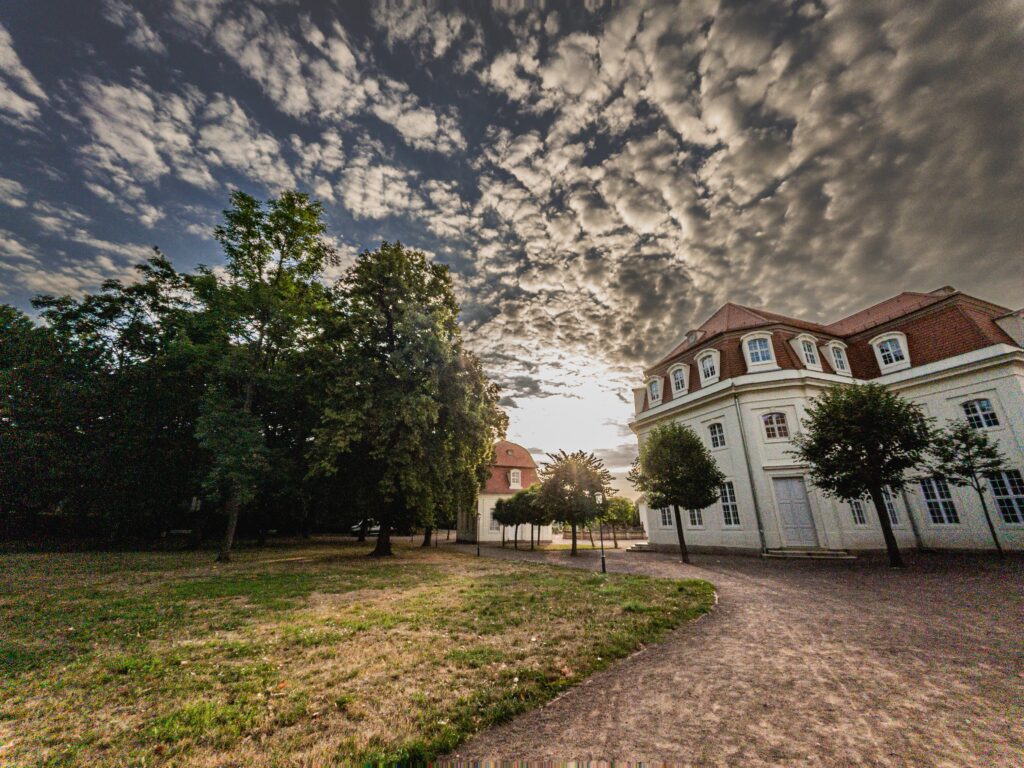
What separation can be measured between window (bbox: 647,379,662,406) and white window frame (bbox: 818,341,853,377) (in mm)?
9796

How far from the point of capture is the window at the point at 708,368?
24078 mm

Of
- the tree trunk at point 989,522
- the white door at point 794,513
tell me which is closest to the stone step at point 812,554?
the white door at point 794,513

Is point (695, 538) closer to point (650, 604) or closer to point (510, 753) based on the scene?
point (650, 604)

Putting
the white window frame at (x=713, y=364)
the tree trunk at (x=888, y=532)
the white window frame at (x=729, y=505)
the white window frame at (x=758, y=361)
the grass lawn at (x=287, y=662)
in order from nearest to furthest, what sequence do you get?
the grass lawn at (x=287, y=662)
the tree trunk at (x=888, y=532)
the white window frame at (x=729, y=505)
the white window frame at (x=758, y=361)
the white window frame at (x=713, y=364)

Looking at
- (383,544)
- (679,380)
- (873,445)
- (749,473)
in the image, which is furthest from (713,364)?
(383,544)

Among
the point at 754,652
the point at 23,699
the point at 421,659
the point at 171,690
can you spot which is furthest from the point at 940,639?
the point at 23,699

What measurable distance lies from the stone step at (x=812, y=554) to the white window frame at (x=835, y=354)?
10.7 m

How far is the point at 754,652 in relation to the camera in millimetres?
5828

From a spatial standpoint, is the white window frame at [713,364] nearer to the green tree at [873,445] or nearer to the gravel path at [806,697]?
the green tree at [873,445]

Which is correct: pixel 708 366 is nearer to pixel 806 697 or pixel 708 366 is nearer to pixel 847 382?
pixel 847 382

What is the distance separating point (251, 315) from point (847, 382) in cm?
3430

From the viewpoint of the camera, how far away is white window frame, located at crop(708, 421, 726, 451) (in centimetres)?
2311

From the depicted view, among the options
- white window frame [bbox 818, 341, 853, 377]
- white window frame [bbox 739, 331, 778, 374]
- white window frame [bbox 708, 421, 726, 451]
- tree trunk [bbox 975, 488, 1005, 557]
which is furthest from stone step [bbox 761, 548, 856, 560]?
white window frame [bbox 818, 341, 853, 377]

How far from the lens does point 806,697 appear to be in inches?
171
